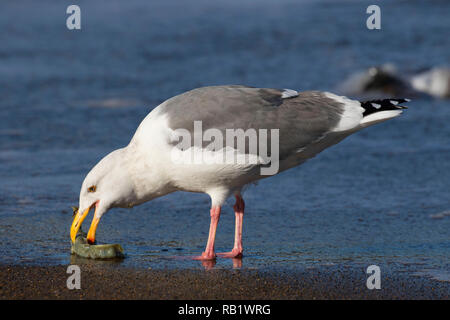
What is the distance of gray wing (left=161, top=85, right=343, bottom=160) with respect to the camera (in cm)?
611

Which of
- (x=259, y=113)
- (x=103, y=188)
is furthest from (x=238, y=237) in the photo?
(x=103, y=188)

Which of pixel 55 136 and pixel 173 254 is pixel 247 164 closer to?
pixel 173 254

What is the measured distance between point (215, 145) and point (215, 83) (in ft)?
19.9

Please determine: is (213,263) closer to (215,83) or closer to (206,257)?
(206,257)

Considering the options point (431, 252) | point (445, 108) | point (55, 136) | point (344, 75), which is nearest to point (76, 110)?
point (55, 136)

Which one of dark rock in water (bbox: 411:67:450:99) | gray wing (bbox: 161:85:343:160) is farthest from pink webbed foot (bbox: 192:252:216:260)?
dark rock in water (bbox: 411:67:450:99)

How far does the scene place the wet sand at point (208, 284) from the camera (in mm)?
5176

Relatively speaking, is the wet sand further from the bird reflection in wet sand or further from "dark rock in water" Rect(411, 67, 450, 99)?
→ "dark rock in water" Rect(411, 67, 450, 99)

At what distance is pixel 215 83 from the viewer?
1198 centimetres

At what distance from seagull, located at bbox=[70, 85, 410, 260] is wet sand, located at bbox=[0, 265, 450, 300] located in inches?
21.6

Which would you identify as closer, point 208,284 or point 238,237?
point 208,284

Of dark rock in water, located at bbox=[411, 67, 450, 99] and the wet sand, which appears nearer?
the wet sand

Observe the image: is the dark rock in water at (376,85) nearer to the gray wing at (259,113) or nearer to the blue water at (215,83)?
the blue water at (215,83)

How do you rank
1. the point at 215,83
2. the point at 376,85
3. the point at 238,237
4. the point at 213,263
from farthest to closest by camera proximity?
1. the point at 376,85
2. the point at 215,83
3. the point at 238,237
4. the point at 213,263
